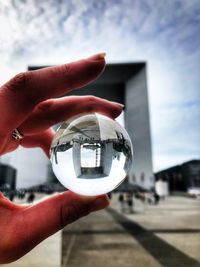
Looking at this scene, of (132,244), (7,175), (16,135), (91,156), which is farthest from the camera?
(7,175)

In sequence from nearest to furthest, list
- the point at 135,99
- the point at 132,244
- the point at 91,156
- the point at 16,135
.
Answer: the point at 91,156, the point at 16,135, the point at 132,244, the point at 135,99

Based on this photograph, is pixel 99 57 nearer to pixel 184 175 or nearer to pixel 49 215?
pixel 49 215

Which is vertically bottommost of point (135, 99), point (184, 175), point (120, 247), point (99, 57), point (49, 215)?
point (120, 247)

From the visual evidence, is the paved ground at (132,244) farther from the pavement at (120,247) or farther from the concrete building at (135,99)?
the concrete building at (135,99)

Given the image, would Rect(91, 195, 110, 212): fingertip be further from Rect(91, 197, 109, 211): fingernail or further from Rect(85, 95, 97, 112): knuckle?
Rect(85, 95, 97, 112): knuckle

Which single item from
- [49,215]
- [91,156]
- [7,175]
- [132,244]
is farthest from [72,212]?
[7,175]

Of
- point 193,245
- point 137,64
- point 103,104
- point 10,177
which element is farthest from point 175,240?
point 137,64
